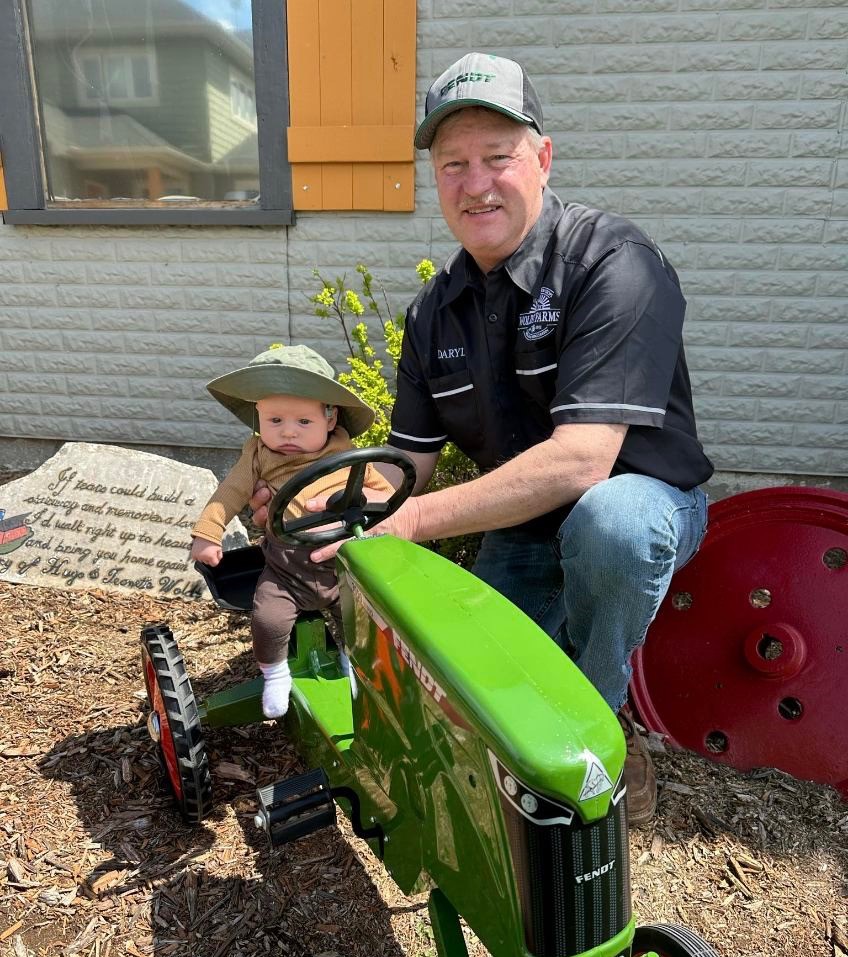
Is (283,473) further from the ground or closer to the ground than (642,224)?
closer to the ground

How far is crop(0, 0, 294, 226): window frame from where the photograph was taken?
4.26 m

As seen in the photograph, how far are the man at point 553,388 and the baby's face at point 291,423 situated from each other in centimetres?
36

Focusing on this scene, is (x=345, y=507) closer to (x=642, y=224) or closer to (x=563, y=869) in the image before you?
(x=563, y=869)

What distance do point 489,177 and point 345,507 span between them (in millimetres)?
968

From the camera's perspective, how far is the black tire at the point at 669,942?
1.49 m

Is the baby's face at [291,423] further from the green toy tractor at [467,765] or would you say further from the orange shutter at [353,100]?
the orange shutter at [353,100]

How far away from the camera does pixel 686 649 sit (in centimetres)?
255

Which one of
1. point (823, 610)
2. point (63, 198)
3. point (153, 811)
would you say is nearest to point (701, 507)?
point (823, 610)

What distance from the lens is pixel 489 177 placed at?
2096 millimetres

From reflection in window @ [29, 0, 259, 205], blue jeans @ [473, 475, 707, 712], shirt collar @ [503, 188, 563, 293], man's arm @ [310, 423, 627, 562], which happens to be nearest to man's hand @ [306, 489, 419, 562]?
man's arm @ [310, 423, 627, 562]

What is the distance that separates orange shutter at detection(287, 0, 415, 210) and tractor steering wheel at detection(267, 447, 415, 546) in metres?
2.97

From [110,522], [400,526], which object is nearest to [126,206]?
[110,522]

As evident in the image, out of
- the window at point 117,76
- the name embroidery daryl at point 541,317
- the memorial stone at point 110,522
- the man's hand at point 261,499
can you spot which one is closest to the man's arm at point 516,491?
the name embroidery daryl at point 541,317

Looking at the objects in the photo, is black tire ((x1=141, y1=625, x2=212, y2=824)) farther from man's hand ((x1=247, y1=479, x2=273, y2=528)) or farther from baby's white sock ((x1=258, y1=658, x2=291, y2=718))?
man's hand ((x1=247, y1=479, x2=273, y2=528))
